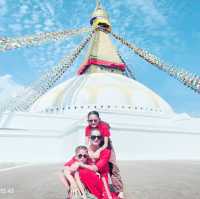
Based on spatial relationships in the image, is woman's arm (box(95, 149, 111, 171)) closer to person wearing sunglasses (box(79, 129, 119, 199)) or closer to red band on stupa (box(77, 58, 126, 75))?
person wearing sunglasses (box(79, 129, 119, 199))

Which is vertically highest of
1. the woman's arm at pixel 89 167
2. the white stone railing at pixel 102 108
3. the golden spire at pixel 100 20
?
the golden spire at pixel 100 20

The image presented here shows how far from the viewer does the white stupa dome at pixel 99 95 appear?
2116 centimetres

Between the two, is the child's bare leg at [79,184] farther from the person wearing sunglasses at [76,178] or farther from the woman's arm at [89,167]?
the woman's arm at [89,167]

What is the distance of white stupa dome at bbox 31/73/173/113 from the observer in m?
21.2

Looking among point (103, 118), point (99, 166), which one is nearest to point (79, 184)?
point (99, 166)

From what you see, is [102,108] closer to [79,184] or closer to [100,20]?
[100,20]

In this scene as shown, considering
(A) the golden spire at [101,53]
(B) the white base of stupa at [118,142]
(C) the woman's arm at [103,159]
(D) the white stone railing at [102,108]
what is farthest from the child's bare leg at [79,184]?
(A) the golden spire at [101,53]

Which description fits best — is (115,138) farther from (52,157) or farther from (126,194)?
(126,194)

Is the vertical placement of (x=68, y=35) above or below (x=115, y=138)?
above

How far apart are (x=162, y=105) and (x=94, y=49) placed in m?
10.4

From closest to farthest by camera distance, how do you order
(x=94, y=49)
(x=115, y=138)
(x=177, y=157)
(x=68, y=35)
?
1. (x=115, y=138)
2. (x=177, y=157)
3. (x=68, y=35)
4. (x=94, y=49)

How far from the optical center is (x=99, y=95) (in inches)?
836

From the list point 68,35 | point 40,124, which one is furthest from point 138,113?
point 68,35

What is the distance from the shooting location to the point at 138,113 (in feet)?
68.5
